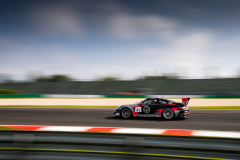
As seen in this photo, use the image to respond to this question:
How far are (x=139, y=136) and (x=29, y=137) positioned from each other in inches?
68.2

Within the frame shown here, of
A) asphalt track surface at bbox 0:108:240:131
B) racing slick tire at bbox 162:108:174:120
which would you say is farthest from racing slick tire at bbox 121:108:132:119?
racing slick tire at bbox 162:108:174:120

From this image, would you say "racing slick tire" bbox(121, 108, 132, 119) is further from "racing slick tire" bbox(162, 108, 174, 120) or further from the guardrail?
the guardrail

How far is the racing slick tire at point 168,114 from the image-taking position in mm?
8938

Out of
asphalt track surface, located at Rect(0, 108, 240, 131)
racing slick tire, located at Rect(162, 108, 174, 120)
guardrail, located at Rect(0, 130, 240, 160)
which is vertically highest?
guardrail, located at Rect(0, 130, 240, 160)

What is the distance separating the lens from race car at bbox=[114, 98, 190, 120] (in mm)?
8898

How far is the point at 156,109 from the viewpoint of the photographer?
9.06 meters

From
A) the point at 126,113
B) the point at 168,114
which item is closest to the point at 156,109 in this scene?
the point at 168,114

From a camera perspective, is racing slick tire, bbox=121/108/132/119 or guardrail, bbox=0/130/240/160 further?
racing slick tire, bbox=121/108/132/119

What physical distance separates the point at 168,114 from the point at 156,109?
57 centimetres

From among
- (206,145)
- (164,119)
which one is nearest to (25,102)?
(164,119)

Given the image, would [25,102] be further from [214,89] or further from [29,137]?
[214,89]

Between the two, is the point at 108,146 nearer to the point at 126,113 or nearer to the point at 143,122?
the point at 143,122

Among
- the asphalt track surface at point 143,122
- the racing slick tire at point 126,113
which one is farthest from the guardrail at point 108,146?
the racing slick tire at point 126,113

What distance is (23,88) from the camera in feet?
97.9
